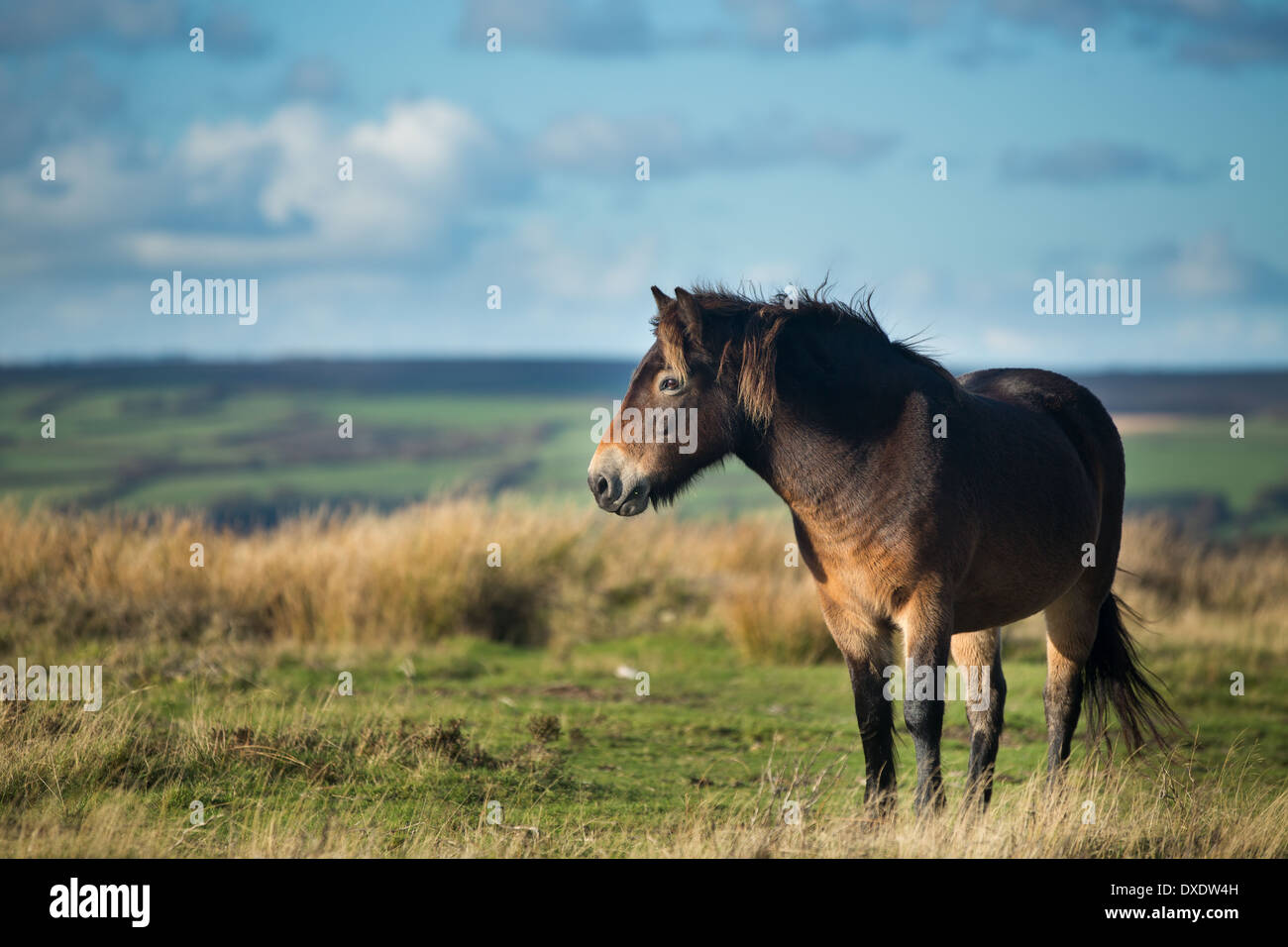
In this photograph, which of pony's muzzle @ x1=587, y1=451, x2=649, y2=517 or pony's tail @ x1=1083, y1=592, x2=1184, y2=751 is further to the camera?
pony's tail @ x1=1083, y1=592, x2=1184, y2=751

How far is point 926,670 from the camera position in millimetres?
5895

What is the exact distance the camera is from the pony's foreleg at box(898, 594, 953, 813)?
592cm

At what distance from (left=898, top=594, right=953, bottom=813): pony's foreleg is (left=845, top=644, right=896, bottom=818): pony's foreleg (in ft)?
0.85

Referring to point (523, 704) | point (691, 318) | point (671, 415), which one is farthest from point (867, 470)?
point (523, 704)

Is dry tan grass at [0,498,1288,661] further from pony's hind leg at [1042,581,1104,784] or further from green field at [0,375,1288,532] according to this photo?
green field at [0,375,1288,532]

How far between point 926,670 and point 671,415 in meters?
1.79

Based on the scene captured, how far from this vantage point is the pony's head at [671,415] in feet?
19.8

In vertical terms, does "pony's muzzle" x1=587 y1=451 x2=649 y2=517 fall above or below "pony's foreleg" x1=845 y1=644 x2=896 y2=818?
above

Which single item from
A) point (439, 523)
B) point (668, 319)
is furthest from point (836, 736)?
point (439, 523)

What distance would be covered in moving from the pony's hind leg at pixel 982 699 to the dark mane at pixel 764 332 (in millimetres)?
1858

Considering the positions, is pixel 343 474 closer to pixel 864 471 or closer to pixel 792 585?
pixel 792 585

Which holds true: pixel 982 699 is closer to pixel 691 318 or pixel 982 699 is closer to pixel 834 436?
pixel 834 436

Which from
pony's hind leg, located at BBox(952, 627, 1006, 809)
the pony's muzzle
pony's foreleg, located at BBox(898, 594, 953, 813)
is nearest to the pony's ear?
the pony's muzzle
